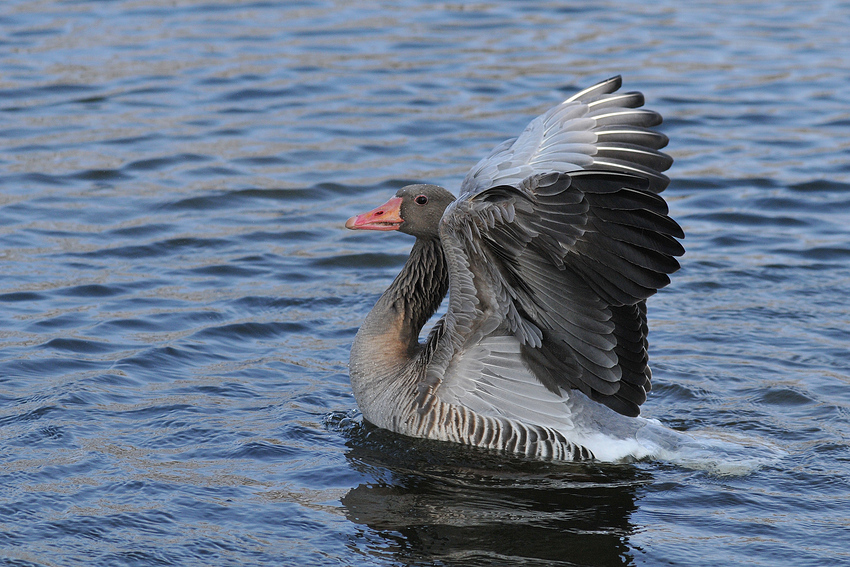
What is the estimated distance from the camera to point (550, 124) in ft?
24.2

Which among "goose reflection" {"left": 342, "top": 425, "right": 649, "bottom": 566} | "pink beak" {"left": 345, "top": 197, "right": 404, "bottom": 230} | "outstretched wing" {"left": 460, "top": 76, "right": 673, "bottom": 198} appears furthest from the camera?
"pink beak" {"left": 345, "top": 197, "right": 404, "bottom": 230}

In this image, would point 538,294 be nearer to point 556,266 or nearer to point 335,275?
point 556,266

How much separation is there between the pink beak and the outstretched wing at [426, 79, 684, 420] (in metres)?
0.84

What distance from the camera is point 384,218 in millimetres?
8156

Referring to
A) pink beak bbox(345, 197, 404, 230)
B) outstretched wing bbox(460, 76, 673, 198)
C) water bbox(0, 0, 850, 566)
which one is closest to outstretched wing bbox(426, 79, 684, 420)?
outstretched wing bbox(460, 76, 673, 198)

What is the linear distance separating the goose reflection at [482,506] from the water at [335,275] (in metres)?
0.03

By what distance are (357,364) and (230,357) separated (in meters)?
1.65

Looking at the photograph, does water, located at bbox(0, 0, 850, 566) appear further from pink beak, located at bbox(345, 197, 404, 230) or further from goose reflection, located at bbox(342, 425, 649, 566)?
pink beak, located at bbox(345, 197, 404, 230)

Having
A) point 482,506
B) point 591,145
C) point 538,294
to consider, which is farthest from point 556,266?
point 482,506

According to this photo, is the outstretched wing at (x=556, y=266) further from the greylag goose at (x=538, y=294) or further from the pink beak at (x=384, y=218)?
the pink beak at (x=384, y=218)

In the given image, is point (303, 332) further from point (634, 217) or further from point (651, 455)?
point (634, 217)

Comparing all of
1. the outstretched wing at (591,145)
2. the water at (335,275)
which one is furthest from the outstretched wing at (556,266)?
the water at (335,275)

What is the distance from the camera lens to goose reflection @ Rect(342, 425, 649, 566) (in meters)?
6.45

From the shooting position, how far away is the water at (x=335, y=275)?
22.3 ft
